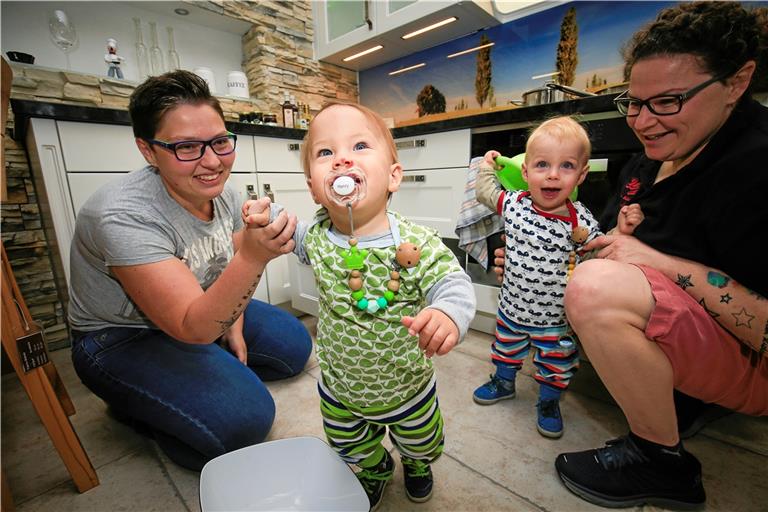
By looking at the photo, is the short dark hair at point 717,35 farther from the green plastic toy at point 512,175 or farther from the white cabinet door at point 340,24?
the white cabinet door at point 340,24

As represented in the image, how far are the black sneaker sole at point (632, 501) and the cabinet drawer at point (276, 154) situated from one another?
177cm

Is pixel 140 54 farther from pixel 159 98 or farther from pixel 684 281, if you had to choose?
pixel 684 281

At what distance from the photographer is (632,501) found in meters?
0.80

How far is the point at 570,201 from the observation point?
1051mm

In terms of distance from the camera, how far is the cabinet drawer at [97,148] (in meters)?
1.31

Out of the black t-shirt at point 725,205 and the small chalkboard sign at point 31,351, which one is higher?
the black t-shirt at point 725,205

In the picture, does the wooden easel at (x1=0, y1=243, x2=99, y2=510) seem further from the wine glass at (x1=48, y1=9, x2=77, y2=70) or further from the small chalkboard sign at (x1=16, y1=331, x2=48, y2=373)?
the wine glass at (x1=48, y1=9, x2=77, y2=70)

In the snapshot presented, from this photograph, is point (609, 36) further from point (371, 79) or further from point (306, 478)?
point (306, 478)

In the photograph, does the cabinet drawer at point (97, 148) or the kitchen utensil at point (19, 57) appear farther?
the kitchen utensil at point (19, 57)

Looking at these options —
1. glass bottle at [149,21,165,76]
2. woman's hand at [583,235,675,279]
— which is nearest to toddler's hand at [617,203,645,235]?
woman's hand at [583,235,675,279]

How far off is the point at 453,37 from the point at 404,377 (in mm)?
2318

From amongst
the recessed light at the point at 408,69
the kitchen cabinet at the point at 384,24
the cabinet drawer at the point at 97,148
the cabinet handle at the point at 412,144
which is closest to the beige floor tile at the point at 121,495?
the cabinet drawer at the point at 97,148

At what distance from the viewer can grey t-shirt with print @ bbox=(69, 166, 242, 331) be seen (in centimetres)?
80

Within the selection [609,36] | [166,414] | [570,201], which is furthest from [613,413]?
[609,36]
